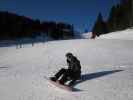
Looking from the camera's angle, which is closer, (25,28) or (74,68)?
(74,68)

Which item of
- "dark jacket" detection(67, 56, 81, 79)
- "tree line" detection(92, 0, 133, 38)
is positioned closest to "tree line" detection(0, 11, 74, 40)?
"tree line" detection(92, 0, 133, 38)

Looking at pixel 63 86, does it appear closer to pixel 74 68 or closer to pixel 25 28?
pixel 74 68

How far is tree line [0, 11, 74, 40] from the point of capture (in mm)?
90750

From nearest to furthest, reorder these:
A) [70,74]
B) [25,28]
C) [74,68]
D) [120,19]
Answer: [70,74], [74,68], [120,19], [25,28]

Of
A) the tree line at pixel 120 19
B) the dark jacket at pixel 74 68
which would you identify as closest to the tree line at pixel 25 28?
the tree line at pixel 120 19

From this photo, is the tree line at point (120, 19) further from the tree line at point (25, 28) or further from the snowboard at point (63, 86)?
the snowboard at point (63, 86)

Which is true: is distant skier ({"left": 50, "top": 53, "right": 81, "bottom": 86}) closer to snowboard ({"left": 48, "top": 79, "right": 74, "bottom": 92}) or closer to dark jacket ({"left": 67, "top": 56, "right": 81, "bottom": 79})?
dark jacket ({"left": 67, "top": 56, "right": 81, "bottom": 79})

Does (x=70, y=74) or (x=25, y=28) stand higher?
(x=25, y=28)

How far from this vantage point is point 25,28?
103 meters

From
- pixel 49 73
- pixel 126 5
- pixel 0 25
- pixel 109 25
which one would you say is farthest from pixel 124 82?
pixel 0 25

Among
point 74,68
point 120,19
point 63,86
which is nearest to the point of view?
point 63,86

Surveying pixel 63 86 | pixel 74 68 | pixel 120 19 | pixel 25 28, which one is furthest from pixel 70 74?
pixel 25 28

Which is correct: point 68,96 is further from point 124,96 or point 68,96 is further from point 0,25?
→ point 0,25

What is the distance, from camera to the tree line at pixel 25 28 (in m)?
90.8
